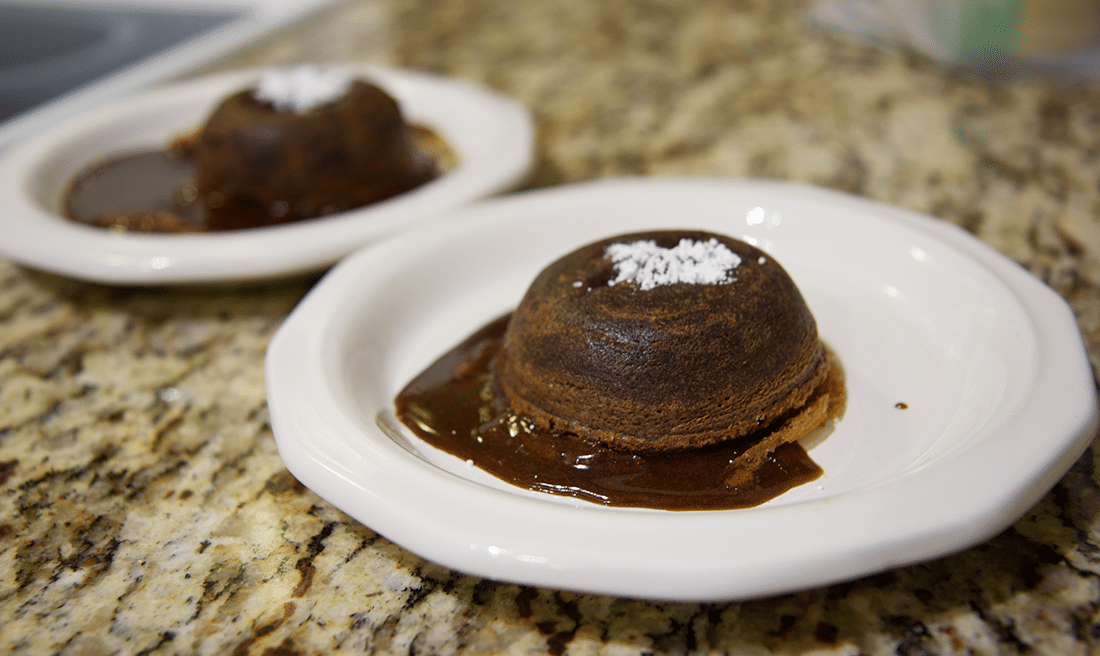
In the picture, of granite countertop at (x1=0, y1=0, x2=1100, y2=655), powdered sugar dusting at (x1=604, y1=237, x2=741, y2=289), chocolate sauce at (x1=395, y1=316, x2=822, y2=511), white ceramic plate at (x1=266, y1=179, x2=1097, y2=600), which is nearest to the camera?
white ceramic plate at (x1=266, y1=179, x2=1097, y2=600)

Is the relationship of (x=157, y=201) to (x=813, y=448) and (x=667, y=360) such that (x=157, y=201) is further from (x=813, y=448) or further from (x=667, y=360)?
(x=813, y=448)

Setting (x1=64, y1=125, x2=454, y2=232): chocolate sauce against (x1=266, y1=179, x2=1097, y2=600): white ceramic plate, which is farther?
(x1=64, y1=125, x2=454, y2=232): chocolate sauce

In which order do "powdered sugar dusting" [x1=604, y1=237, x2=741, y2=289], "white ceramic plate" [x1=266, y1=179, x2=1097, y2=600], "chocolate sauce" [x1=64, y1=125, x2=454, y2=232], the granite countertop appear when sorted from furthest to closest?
"chocolate sauce" [x1=64, y1=125, x2=454, y2=232]
"powdered sugar dusting" [x1=604, y1=237, x2=741, y2=289]
the granite countertop
"white ceramic plate" [x1=266, y1=179, x2=1097, y2=600]

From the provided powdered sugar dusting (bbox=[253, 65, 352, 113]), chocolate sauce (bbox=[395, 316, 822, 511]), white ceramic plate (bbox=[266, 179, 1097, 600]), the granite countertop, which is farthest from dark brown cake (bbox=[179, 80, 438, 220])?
chocolate sauce (bbox=[395, 316, 822, 511])

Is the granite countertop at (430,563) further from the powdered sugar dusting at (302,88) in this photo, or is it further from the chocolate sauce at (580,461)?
the powdered sugar dusting at (302,88)

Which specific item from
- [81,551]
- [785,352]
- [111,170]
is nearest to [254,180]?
[111,170]

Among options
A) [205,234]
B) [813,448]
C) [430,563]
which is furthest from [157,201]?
[813,448]

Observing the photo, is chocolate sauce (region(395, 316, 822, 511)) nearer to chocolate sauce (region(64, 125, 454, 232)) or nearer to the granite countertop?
the granite countertop
